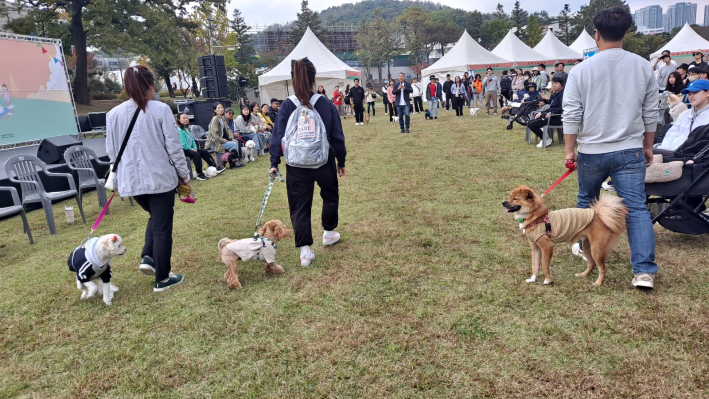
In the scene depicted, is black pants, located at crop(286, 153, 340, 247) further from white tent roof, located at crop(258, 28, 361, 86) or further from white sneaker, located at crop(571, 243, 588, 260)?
white tent roof, located at crop(258, 28, 361, 86)

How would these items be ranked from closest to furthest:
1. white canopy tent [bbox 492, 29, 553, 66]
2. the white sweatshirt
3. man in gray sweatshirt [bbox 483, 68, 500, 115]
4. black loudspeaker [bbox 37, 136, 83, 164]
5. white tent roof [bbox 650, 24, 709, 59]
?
the white sweatshirt → black loudspeaker [bbox 37, 136, 83, 164] → man in gray sweatshirt [bbox 483, 68, 500, 115] → white tent roof [bbox 650, 24, 709, 59] → white canopy tent [bbox 492, 29, 553, 66]

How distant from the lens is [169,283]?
3781 millimetres

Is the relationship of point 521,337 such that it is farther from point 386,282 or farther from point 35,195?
point 35,195

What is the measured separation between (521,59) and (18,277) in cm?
2821

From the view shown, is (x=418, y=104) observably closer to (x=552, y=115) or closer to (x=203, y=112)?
(x=203, y=112)

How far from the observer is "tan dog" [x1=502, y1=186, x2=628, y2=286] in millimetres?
2971

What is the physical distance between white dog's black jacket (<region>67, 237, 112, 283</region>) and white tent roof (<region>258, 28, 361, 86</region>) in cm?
2072

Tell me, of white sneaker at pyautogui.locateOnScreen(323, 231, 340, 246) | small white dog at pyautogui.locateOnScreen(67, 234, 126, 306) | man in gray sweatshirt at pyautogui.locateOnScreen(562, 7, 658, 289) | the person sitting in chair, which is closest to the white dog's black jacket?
small white dog at pyautogui.locateOnScreen(67, 234, 126, 306)

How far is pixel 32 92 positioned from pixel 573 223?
13.3 m

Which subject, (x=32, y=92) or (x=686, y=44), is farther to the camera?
(x=686, y=44)

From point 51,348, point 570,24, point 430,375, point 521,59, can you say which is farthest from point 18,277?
point 570,24

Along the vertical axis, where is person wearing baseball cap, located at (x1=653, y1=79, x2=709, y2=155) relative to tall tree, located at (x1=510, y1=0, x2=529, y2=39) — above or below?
below

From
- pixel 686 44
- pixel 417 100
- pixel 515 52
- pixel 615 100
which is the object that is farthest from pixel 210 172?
pixel 686 44

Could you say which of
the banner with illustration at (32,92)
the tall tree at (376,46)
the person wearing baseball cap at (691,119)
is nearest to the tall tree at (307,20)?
the tall tree at (376,46)
